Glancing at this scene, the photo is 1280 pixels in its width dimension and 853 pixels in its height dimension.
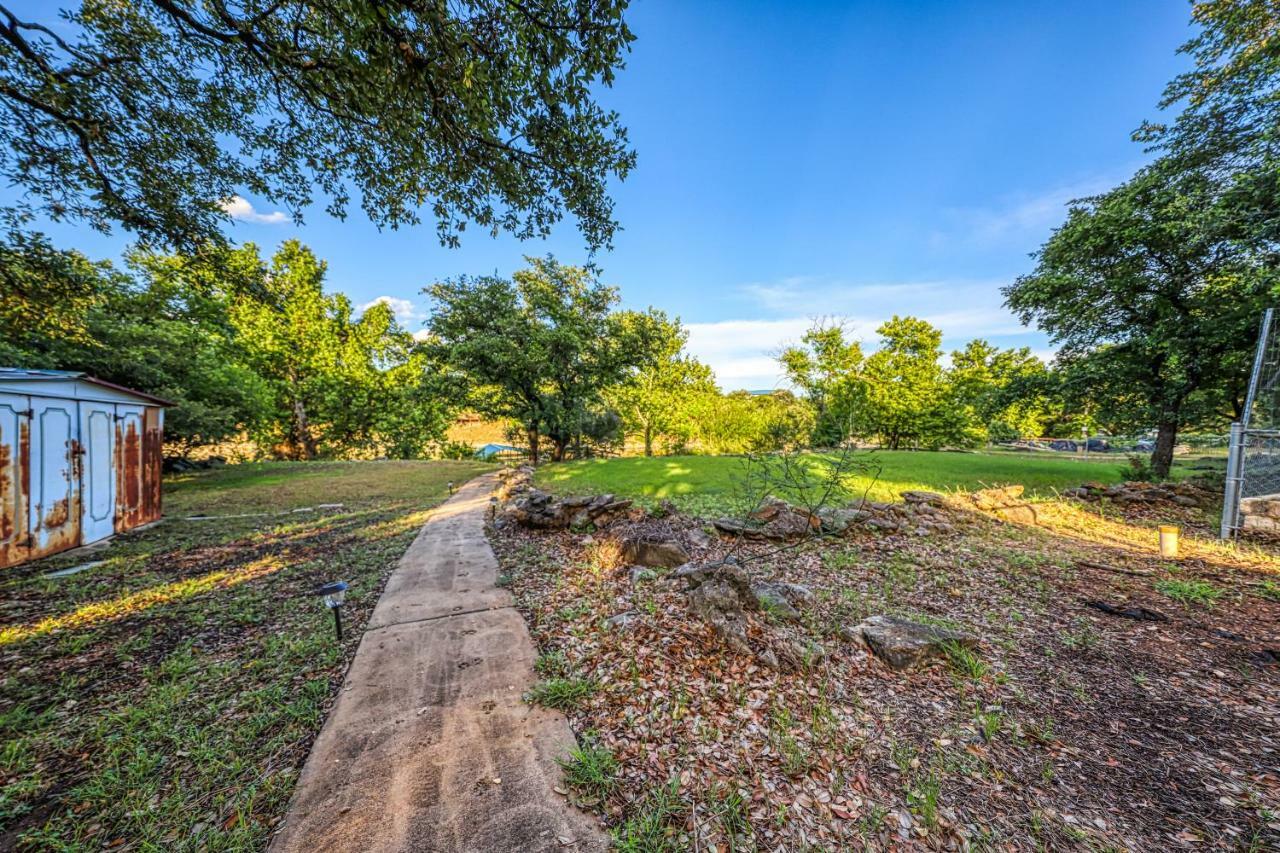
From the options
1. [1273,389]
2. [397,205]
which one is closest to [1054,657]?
[397,205]

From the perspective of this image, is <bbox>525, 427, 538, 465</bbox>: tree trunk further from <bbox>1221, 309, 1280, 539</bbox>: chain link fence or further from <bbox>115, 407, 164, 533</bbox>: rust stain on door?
<bbox>1221, 309, 1280, 539</bbox>: chain link fence

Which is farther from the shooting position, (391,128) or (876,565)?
(876,565)

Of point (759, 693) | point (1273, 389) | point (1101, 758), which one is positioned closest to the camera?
point (1101, 758)

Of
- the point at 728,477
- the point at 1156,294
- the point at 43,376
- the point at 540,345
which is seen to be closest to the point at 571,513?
the point at 728,477

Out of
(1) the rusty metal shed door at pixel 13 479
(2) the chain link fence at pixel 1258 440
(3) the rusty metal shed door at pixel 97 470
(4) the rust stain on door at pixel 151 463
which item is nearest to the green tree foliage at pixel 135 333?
(4) the rust stain on door at pixel 151 463

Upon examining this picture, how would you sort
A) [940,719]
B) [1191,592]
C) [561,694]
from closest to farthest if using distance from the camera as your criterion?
[940,719] < [561,694] < [1191,592]

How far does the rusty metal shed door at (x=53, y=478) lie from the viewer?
506cm

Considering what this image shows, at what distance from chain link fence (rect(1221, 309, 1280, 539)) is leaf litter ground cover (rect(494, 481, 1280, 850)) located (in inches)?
96.2

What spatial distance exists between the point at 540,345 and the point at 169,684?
40.0 ft

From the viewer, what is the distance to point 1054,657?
2.82 metres

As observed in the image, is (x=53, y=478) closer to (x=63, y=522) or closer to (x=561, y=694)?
(x=63, y=522)

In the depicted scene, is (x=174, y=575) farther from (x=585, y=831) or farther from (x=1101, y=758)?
(x=1101, y=758)

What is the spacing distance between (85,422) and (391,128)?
649cm

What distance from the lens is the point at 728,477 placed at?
1068 centimetres
